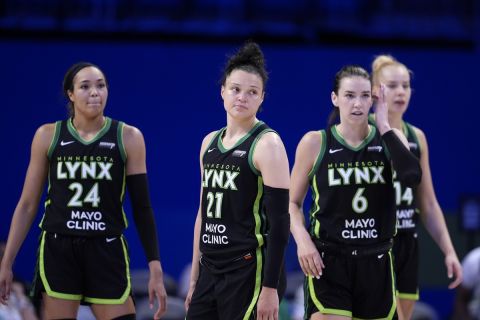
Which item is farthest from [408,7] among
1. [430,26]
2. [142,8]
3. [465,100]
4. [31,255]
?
[31,255]

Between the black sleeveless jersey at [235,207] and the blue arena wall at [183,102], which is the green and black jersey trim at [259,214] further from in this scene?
the blue arena wall at [183,102]

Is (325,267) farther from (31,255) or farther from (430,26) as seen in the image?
(430,26)

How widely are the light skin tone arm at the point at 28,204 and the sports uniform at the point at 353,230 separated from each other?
1.47 metres

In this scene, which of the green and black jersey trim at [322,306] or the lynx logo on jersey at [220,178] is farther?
the green and black jersey trim at [322,306]

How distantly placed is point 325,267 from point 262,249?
0.56 metres

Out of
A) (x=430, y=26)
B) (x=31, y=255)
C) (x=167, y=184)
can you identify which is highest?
(x=430, y=26)

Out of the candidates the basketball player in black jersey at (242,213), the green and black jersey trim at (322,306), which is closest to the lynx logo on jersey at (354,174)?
the green and black jersey trim at (322,306)

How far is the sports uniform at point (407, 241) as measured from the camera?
20.3 feet

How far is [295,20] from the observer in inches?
422

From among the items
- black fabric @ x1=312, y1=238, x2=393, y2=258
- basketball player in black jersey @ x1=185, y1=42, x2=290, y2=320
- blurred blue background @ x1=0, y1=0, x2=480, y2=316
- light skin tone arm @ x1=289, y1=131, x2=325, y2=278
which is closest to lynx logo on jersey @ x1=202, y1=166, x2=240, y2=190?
basketball player in black jersey @ x1=185, y1=42, x2=290, y2=320

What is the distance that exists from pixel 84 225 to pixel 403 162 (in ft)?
5.66

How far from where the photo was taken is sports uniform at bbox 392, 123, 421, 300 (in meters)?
6.19

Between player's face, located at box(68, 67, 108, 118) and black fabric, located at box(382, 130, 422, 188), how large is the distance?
1.60m

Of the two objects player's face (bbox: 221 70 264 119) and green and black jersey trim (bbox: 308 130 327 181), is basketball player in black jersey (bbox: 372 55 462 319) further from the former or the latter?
player's face (bbox: 221 70 264 119)
